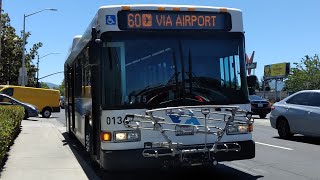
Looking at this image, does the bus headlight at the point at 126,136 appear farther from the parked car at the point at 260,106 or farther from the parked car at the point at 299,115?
the parked car at the point at 260,106

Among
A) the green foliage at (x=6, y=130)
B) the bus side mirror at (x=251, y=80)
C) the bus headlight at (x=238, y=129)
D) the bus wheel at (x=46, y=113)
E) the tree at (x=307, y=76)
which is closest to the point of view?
the bus headlight at (x=238, y=129)

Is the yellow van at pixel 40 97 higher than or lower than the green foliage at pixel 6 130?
higher

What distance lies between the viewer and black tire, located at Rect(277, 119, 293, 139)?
15.5 m

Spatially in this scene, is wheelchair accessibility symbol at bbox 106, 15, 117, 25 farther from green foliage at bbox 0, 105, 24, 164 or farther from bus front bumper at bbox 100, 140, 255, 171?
green foliage at bbox 0, 105, 24, 164

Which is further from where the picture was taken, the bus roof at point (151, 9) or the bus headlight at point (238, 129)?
the bus headlight at point (238, 129)

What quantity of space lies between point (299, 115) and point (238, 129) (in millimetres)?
7077

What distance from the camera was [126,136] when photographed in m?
7.65

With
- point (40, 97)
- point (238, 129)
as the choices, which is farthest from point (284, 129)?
point (40, 97)

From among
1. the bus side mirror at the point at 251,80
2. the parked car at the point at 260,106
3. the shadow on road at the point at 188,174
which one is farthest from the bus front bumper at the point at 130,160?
the parked car at the point at 260,106

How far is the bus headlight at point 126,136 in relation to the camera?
7.64m

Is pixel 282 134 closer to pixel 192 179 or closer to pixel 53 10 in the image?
pixel 192 179

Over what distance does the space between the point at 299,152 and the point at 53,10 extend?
34543 millimetres

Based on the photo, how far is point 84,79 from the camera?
1028 centimetres

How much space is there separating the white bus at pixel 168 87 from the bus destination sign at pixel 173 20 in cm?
2
